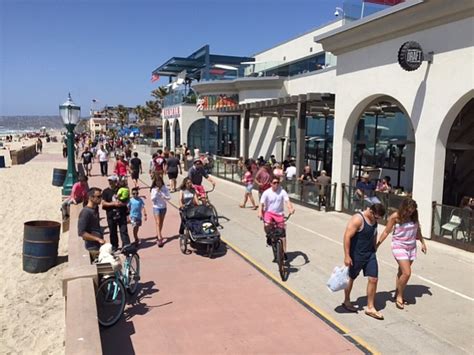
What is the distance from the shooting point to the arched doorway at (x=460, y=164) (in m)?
14.5

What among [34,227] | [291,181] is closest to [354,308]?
[34,227]

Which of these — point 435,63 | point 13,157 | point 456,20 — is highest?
point 456,20

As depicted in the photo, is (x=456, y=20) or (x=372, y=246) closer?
(x=372, y=246)

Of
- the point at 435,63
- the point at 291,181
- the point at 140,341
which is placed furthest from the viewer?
the point at 291,181

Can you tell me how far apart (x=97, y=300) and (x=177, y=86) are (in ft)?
116

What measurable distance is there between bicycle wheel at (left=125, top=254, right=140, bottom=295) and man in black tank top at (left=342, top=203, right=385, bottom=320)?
10.6 feet

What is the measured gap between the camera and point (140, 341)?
548 cm

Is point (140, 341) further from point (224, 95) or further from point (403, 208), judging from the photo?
point (224, 95)

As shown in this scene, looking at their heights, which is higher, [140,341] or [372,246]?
[372,246]

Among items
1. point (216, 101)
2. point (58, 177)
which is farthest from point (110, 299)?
point (216, 101)

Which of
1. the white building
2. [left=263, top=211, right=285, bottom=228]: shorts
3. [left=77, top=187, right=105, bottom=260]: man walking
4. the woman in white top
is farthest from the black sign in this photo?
[left=77, top=187, right=105, bottom=260]: man walking

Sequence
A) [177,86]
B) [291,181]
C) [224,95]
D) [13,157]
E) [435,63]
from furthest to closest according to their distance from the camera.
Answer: [177,86], [13,157], [224,95], [291,181], [435,63]

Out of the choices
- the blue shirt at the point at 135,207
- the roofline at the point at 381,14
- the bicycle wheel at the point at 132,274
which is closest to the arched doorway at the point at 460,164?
the roofline at the point at 381,14

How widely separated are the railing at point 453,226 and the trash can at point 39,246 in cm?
868
